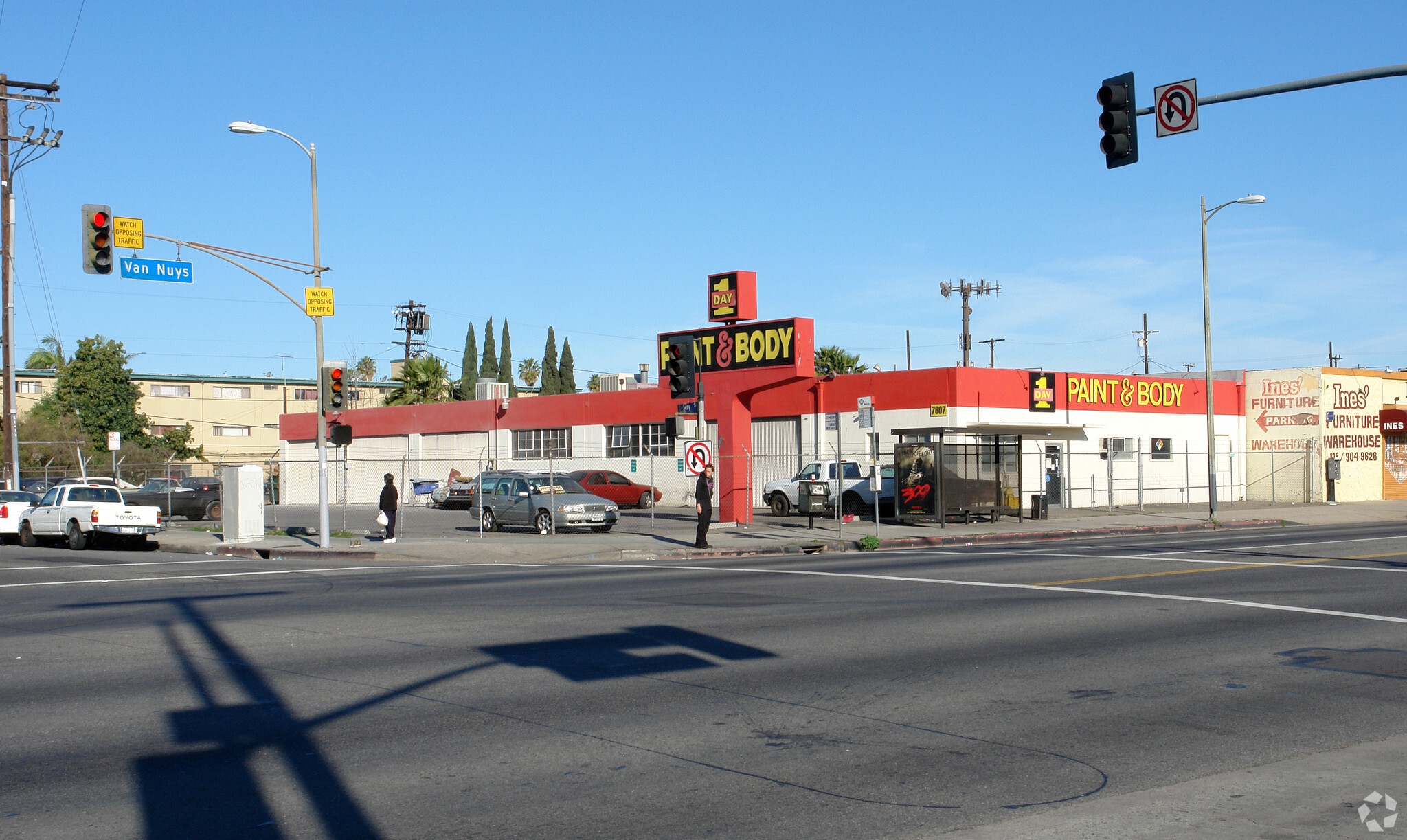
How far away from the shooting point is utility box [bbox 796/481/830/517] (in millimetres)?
31734

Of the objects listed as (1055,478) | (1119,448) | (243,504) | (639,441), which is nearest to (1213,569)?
(243,504)

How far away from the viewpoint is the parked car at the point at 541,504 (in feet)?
95.4

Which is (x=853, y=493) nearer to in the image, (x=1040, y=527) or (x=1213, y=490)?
(x=1040, y=527)

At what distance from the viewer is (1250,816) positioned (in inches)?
224

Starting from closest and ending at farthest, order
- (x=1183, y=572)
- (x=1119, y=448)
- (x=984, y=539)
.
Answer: (x=1183, y=572), (x=984, y=539), (x=1119, y=448)

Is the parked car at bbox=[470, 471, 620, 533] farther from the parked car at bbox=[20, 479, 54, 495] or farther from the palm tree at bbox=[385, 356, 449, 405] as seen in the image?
the palm tree at bbox=[385, 356, 449, 405]

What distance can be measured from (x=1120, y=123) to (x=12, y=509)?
98.2 feet

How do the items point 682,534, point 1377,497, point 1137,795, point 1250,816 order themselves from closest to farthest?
point 1250,816 → point 1137,795 → point 682,534 → point 1377,497

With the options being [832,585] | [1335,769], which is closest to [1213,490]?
[832,585]

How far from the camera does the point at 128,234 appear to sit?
75.8ft

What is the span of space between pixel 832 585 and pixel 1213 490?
21.7 metres

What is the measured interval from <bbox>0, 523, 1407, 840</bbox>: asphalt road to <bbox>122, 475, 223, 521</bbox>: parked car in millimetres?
24663

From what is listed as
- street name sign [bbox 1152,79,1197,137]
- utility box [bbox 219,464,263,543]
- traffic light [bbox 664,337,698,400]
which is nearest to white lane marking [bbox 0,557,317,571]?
utility box [bbox 219,464,263,543]

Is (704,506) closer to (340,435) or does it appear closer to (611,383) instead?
(340,435)
